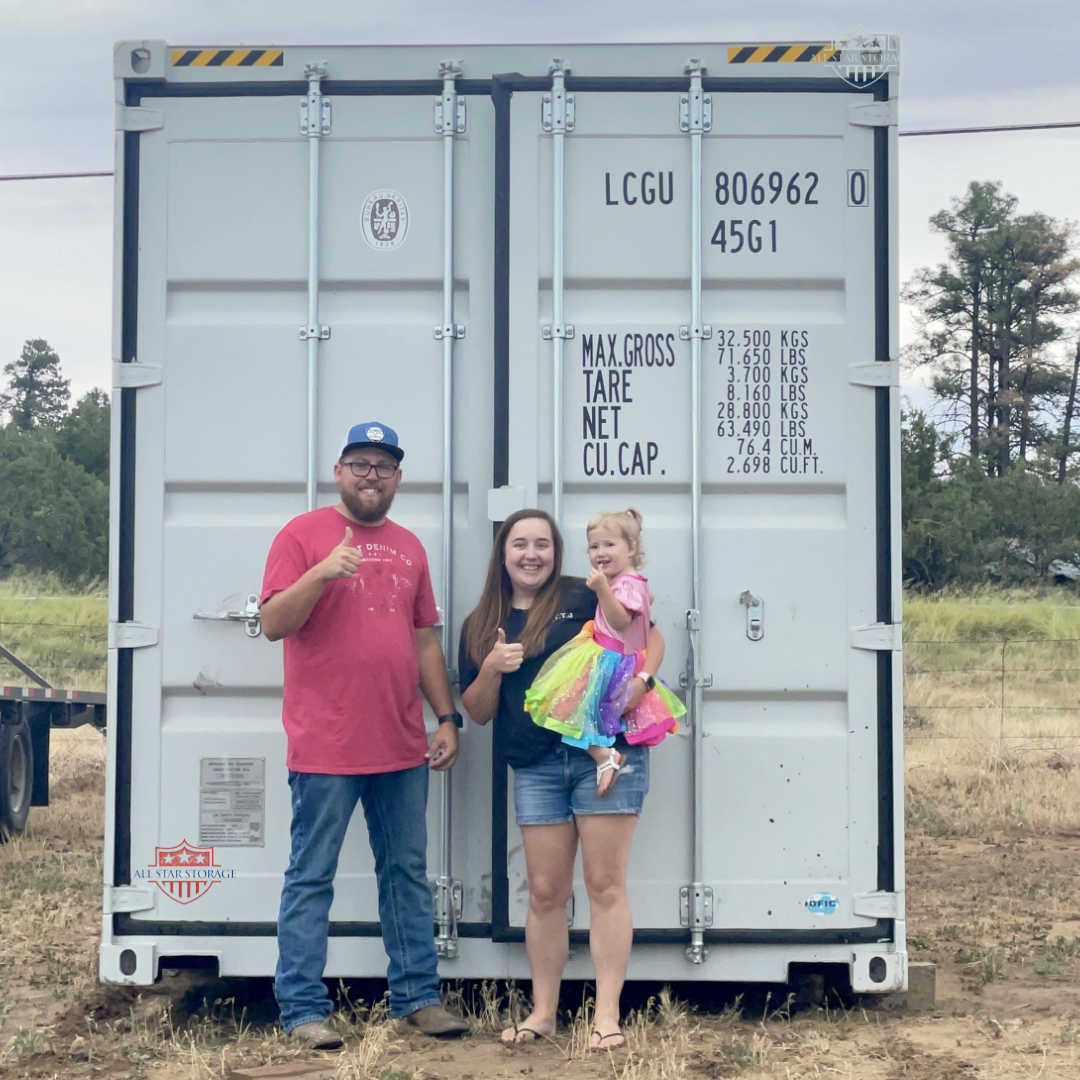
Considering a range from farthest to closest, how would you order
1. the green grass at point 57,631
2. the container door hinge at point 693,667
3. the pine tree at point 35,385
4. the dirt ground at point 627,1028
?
1. the pine tree at point 35,385
2. the green grass at point 57,631
3. the container door hinge at point 693,667
4. the dirt ground at point 627,1028

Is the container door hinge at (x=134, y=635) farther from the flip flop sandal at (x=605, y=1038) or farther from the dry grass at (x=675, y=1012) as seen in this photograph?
the flip flop sandal at (x=605, y=1038)

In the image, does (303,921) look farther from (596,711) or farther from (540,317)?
(540,317)

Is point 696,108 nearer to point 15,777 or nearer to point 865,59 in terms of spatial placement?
point 865,59

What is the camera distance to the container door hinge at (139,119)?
5.30m

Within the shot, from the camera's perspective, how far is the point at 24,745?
1034 centimetres

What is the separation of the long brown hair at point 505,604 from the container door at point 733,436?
19cm

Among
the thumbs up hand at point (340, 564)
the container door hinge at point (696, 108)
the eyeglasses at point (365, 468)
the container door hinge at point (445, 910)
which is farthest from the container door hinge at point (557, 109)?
the container door hinge at point (445, 910)

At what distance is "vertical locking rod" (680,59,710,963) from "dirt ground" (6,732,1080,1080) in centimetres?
47

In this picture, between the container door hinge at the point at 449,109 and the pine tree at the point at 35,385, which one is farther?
the pine tree at the point at 35,385

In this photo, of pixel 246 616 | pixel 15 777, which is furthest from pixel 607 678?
pixel 15 777

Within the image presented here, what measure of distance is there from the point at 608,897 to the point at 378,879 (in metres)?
0.79

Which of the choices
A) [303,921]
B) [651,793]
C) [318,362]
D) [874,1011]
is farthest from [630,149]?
[874,1011]

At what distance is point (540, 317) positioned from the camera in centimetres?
526

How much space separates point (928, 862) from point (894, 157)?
16.9 ft
